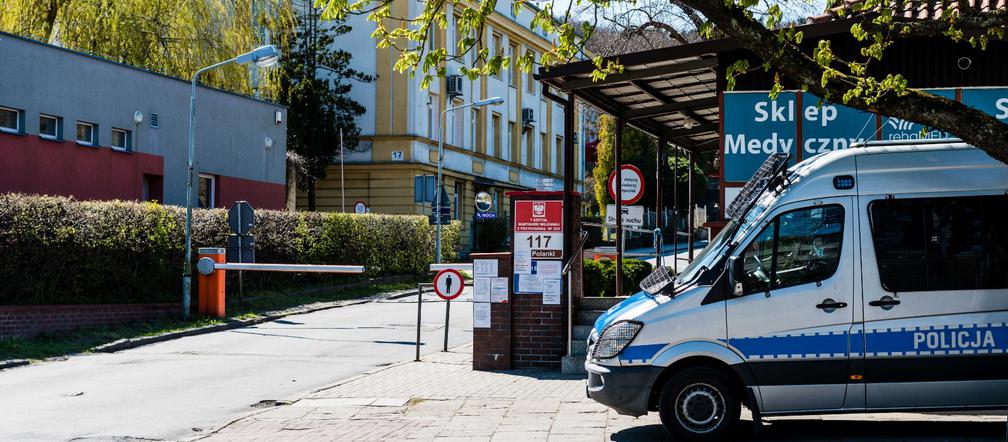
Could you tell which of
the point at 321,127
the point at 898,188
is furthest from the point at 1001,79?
the point at 321,127

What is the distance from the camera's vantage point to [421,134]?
163 ft

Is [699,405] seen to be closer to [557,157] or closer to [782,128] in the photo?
[782,128]

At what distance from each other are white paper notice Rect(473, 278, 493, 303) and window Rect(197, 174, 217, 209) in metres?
19.9

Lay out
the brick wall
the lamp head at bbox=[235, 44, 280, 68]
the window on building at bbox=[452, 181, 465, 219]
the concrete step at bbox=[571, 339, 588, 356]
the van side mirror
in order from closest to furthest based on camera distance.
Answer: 1. the van side mirror
2. the concrete step at bbox=[571, 339, 588, 356]
3. the brick wall
4. the lamp head at bbox=[235, 44, 280, 68]
5. the window on building at bbox=[452, 181, 465, 219]

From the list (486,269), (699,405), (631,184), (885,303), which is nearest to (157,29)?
(631,184)

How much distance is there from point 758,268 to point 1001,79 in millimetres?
6268

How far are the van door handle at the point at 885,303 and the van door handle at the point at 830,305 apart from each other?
8.6 inches

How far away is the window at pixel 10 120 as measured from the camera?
24.9 meters

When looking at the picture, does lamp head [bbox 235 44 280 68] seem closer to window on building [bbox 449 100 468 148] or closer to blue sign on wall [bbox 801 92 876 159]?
blue sign on wall [bbox 801 92 876 159]

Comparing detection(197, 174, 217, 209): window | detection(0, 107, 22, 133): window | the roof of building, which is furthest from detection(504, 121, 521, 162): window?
detection(0, 107, 22, 133): window

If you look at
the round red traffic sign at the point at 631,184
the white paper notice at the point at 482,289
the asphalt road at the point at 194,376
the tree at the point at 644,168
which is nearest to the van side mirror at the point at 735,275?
the asphalt road at the point at 194,376

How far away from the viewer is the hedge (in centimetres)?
1966

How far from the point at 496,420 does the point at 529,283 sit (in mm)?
3906

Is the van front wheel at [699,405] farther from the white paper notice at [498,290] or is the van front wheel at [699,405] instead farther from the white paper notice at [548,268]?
the white paper notice at [498,290]
